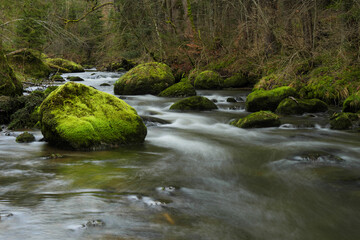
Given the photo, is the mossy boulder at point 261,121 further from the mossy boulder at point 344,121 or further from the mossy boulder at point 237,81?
the mossy boulder at point 237,81

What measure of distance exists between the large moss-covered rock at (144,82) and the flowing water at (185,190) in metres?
8.49

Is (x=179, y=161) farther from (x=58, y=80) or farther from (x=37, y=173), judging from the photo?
(x=58, y=80)

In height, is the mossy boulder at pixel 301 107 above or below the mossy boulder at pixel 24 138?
below

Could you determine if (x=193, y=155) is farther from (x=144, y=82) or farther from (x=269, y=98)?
(x=144, y=82)

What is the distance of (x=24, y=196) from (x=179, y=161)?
267cm

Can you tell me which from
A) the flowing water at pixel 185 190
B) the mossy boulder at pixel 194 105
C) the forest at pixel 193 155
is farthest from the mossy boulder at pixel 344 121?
the mossy boulder at pixel 194 105

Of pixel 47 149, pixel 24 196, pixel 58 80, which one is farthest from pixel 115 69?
pixel 24 196

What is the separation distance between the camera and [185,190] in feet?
12.9

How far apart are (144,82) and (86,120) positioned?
31.5 feet

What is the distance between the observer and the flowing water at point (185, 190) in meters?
2.87

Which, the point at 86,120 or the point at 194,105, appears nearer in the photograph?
the point at 86,120

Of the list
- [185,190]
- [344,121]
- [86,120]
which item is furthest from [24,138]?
[344,121]

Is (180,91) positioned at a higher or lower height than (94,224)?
lower

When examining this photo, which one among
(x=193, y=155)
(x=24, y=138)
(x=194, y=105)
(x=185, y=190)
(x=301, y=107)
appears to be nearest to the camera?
(x=185, y=190)
